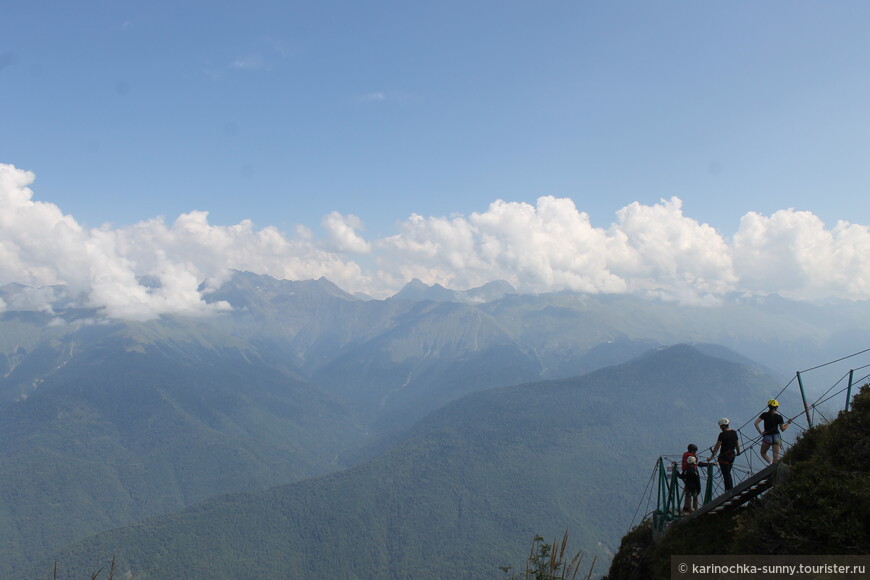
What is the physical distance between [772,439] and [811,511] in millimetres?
4593

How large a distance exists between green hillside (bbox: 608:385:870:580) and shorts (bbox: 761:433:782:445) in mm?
541

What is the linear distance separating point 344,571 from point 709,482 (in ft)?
636

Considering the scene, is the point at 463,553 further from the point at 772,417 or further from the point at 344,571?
the point at 772,417

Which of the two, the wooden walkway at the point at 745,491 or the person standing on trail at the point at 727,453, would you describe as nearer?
the wooden walkway at the point at 745,491

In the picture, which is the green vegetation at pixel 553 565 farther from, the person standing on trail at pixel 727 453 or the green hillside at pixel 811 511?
the person standing on trail at pixel 727 453

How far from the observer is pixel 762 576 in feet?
40.5

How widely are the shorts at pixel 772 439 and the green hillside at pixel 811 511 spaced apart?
541 mm

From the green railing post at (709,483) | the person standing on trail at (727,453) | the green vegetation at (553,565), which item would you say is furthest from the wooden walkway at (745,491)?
the green vegetation at (553,565)

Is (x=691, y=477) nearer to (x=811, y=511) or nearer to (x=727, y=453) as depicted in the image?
(x=727, y=453)

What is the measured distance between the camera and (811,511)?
40.6 feet

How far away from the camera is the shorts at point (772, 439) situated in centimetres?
1641

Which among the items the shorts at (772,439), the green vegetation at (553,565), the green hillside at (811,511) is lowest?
the green vegetation at (553,565)

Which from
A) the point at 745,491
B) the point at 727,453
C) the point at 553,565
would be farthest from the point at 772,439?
the point at 553,565

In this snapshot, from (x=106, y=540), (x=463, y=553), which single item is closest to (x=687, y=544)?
Answer: (x=463, y=553)
